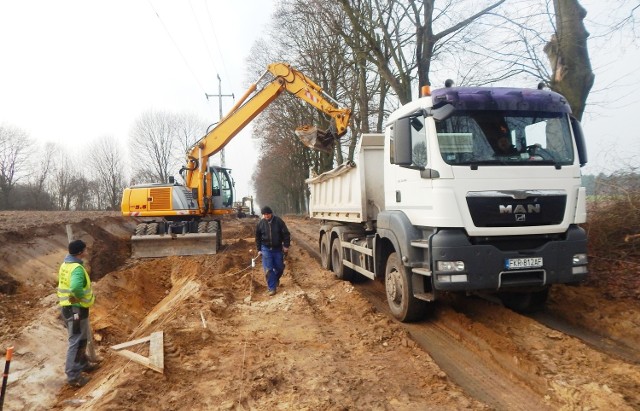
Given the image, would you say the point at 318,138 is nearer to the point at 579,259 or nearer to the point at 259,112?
the point at 259,112

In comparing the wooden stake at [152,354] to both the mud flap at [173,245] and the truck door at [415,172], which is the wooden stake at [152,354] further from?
the mud flap at [173,245]

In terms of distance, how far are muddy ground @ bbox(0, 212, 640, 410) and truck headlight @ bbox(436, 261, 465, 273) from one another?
91cm

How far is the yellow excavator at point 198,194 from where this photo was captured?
1341cm

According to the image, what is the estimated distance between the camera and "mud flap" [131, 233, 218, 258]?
1335cm

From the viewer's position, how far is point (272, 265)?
848 centimetres

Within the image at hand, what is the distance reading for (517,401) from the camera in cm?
379

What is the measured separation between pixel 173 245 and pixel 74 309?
842 centimetres

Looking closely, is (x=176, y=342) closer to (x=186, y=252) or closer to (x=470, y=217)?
(x=470, y=217)

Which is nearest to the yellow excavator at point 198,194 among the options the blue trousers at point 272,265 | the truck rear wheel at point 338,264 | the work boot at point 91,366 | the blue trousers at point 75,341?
the truck rear wheel at point 338,264

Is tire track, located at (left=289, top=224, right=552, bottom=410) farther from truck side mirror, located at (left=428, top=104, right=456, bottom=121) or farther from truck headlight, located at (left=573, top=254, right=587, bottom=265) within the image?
truck side mirror, located at (left=428, top=104, right=456, bottom=121)

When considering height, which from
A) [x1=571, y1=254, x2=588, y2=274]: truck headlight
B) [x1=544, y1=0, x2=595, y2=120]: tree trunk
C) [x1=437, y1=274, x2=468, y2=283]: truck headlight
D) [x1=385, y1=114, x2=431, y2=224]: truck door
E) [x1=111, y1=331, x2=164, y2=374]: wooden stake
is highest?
[x1=544, y1=0, x2=595, y2=120]: tree trunk

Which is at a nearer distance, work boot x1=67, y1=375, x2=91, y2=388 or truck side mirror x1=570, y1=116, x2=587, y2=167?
work boot x1=67, y1=375, x2=91, y2=388

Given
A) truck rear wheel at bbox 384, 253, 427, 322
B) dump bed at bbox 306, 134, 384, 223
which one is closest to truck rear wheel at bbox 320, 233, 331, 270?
dump bed at bbox 306, 134, 384, 223

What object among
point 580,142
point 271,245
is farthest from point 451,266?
point 271,245
